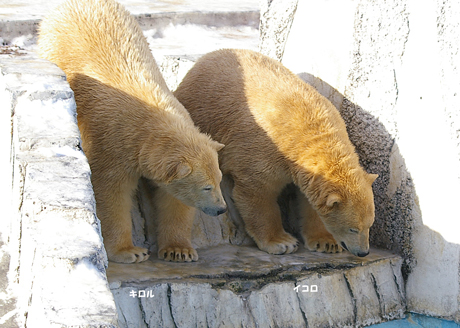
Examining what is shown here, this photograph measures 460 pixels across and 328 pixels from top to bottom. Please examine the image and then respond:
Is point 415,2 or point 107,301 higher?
point 415,2

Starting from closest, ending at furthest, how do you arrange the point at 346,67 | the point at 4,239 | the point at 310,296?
the point at 4,239 → the point at 310,296 → the point at 346,67

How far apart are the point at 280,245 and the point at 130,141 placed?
1.52m

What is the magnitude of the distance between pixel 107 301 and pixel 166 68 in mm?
4776

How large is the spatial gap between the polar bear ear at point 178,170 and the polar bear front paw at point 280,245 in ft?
3.80

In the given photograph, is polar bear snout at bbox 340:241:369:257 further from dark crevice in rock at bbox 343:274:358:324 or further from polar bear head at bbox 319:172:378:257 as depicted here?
dark crevice in rock at bbox 343:274:358:324

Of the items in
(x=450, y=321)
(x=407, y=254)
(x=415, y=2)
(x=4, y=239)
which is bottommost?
(x=450, y=321)

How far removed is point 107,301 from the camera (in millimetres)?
2719

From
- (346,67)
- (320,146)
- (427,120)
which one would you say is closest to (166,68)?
(346,67)

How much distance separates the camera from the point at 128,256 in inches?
186

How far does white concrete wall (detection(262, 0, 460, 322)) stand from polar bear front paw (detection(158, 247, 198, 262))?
1.69m

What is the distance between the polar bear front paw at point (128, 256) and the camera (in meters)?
4.71

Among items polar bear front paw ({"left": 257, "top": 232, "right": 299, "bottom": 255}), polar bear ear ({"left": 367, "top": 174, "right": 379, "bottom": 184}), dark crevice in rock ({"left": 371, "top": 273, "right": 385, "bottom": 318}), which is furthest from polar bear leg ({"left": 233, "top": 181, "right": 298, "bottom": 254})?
polar bear ear ({"left": 367, "top": 174, "right": 379, "bottom": 184})

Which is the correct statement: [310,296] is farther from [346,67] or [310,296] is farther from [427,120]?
[346,67]

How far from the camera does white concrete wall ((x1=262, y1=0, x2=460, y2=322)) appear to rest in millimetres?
4922
